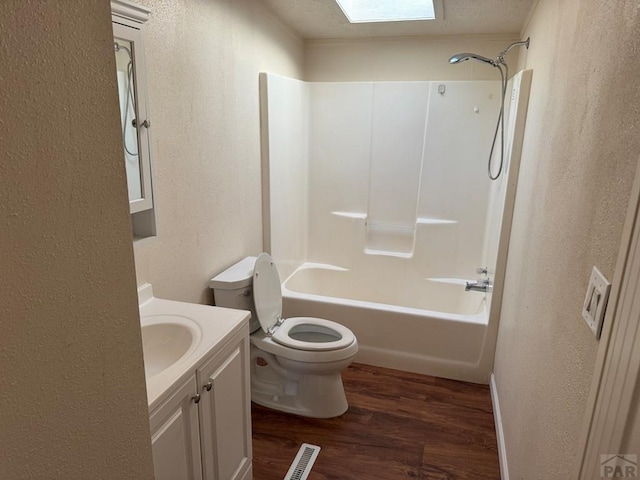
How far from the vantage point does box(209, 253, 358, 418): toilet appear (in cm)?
222

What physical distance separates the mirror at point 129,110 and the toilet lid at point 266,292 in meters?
0.83

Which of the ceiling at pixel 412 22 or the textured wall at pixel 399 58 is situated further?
the textured wall at pixel 399 58

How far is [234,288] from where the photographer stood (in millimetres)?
2174

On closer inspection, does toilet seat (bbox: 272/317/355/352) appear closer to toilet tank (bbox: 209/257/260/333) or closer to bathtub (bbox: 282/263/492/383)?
toilet tank (bbox: 209/257/260/333)

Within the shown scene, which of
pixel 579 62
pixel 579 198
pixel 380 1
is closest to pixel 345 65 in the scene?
pixel 380 1

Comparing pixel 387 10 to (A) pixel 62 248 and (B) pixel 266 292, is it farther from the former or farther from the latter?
(A) pixel 62 248

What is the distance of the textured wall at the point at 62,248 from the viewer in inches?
21.0

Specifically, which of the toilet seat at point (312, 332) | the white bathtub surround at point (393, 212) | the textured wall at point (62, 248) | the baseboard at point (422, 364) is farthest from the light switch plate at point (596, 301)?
the baseboard at point (422, 364)

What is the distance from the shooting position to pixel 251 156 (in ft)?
8.45

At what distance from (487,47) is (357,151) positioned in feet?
3.88

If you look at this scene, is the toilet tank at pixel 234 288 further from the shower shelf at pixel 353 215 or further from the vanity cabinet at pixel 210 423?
the shower shelf at pixel 353 215

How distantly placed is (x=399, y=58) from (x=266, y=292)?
6.93 feet

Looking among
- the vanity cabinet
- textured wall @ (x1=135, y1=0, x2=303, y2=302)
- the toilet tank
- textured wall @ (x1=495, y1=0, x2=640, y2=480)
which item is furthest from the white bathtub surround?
the vanity cabinet

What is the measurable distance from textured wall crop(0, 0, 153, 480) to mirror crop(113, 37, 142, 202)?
0.85 meters
